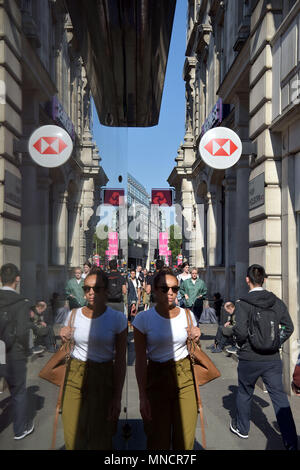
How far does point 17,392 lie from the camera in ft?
8.88

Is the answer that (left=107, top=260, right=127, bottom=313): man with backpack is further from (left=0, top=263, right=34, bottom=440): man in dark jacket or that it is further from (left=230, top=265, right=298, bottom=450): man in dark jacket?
(left=230, top=265, right=298, bottom=450): man in dark jacket

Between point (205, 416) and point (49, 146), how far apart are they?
3426mm

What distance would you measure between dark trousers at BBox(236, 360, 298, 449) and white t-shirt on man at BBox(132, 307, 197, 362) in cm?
142

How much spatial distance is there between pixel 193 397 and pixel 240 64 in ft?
11.6

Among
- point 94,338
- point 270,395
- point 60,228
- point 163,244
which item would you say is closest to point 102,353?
point 94,338

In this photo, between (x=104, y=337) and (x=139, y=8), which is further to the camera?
(x=104, y=337)

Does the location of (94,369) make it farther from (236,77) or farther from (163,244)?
(163,244)

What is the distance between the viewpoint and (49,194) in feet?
8.69

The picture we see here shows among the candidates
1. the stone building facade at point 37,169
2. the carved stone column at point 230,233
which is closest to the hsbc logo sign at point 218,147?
the carved stone column at point 230,233

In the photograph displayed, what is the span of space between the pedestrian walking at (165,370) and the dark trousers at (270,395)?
132 centimetres

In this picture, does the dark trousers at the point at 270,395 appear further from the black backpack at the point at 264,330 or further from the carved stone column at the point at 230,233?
the carved stone column at the point at 230,233

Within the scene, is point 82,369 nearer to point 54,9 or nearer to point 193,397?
point 193,397

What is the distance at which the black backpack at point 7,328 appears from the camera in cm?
265
